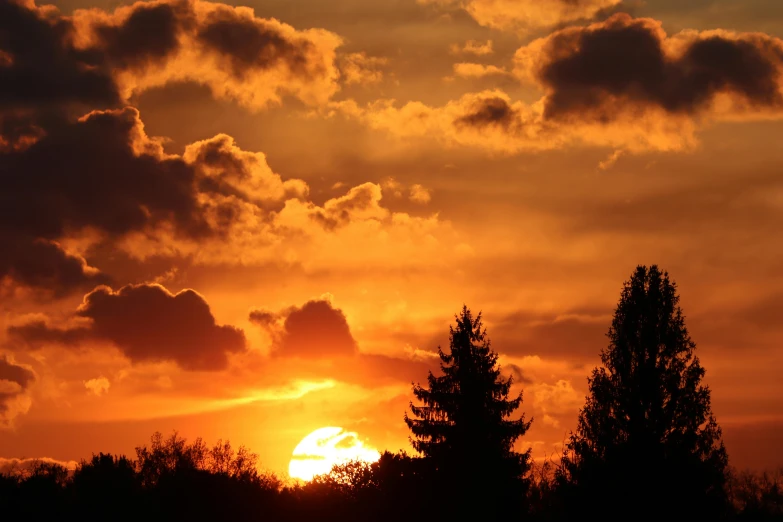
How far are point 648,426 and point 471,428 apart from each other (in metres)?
12.9

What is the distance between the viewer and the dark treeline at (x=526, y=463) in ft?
187

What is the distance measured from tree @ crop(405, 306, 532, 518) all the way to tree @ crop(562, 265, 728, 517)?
5.49 meters

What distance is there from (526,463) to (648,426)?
10894 mm

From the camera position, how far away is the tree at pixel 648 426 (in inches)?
2212

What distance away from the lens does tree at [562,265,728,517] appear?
56.2 meters

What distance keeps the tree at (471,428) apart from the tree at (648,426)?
5.49m

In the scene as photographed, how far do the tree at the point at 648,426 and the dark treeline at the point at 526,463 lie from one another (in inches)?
2.6

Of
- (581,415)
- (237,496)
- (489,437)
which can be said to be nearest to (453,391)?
(489,437)

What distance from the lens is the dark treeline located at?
56.9 m

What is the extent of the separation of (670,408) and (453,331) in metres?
18.3

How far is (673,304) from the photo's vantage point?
203 feet

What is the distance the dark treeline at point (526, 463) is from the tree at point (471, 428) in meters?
0.08

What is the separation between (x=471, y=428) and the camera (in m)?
65.4

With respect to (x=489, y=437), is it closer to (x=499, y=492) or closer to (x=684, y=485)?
(x=499, y=492)
